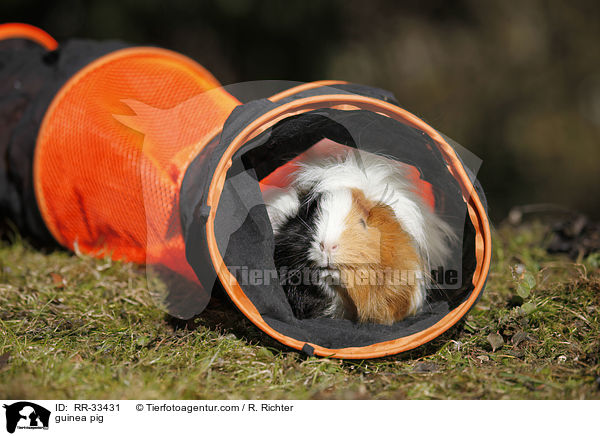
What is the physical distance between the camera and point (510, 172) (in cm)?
551

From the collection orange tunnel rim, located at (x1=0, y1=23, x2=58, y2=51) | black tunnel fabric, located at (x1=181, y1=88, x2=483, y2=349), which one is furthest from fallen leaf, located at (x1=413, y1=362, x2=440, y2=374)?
orange tunnel rim, located at (x1=0, y1=23, x2=58, y2=51)

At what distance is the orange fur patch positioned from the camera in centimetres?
191

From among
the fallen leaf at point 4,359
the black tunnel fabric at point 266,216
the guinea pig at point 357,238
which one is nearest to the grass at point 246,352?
the fallen leaf at point 4,359

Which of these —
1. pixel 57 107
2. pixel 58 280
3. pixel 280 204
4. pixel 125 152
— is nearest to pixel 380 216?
pixel 280 204

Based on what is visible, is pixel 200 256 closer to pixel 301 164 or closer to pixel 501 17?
pixel 301 164

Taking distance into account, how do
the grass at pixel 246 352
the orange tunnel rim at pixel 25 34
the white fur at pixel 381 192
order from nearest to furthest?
the grass at pixel 246 352
the white fur at pixel 381 192
the orange tunnel rim at pixel 25 34

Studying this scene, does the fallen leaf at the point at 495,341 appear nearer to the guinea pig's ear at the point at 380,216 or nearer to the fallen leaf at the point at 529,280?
the fallen leaf at the point at 529,280

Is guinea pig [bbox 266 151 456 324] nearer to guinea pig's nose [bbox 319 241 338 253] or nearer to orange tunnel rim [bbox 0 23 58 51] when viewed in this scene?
guinea pig's nose [bbox 319 241 338 253]

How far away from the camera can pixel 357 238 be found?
6.26 feet

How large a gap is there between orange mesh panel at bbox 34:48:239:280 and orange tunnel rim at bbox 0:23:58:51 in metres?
1.00

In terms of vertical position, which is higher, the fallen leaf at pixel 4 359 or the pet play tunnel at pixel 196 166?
the pet play tunnel at pixel 196 166
